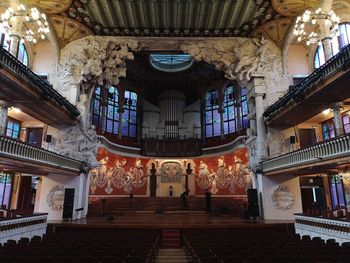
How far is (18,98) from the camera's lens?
511 inches

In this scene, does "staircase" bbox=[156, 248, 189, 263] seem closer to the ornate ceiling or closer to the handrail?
the handrail

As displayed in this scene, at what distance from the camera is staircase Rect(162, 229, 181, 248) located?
40.1 feet

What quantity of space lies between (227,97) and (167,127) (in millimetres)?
6970

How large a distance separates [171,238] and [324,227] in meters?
6.47

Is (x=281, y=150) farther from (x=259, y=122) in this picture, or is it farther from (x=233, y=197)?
(x=233, y=197)

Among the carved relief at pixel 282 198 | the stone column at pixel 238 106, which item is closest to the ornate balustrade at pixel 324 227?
the carved relief at pixel 282 198

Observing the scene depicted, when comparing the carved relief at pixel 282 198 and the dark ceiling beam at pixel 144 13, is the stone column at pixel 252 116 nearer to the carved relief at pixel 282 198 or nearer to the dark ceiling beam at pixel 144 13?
the carved relief at pixel 282 198

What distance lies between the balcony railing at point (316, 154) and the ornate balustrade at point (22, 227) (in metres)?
12.2

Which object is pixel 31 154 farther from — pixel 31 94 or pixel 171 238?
A: pixel 171 238

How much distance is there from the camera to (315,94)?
12188mm

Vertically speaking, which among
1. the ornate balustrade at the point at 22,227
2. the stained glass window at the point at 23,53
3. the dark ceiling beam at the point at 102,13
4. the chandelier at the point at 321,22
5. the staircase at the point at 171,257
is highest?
the dark ceiling beam at the point at 102,13

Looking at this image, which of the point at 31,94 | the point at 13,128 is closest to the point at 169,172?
the point at 13,128

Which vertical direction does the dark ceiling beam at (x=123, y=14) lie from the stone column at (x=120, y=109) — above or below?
above

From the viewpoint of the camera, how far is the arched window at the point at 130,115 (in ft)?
92.1
